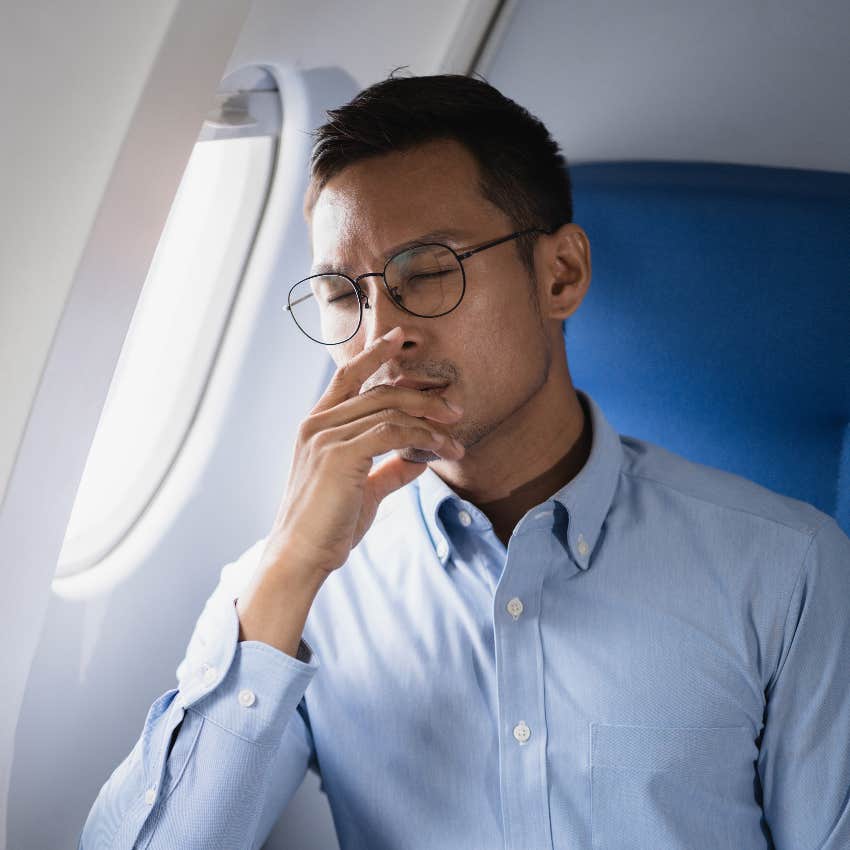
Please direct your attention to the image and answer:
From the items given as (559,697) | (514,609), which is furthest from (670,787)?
(514,609)

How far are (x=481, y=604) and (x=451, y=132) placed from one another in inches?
27.0

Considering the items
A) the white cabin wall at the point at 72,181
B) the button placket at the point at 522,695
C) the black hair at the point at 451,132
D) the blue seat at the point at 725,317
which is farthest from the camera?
the blue seat at the point at 725,317

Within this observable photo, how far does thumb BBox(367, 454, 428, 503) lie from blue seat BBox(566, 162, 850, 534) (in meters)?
0.53

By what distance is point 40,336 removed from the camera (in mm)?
1224

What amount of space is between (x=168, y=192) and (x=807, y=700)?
105 centimetres

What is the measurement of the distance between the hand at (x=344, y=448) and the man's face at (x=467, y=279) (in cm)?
4

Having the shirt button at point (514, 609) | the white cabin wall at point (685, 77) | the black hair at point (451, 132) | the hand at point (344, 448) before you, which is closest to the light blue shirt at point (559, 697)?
the shirt button at point (514, 609)

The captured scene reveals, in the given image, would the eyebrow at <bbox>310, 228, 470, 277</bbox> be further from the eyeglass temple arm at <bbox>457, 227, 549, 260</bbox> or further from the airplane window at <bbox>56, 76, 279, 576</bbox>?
the airplane window at <bbox>56, 76, 279, 576</bbox>

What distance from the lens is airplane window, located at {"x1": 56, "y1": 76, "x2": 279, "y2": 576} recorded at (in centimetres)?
172

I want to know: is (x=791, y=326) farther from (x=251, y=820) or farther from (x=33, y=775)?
(x=33, y=775)

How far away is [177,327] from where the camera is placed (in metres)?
1.80

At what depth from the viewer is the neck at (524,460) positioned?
4.92 ft

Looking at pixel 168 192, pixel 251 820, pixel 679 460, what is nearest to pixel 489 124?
pixel 168 192

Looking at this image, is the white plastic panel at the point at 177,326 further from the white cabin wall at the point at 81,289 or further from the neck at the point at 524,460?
the neck at the point at 524,460
